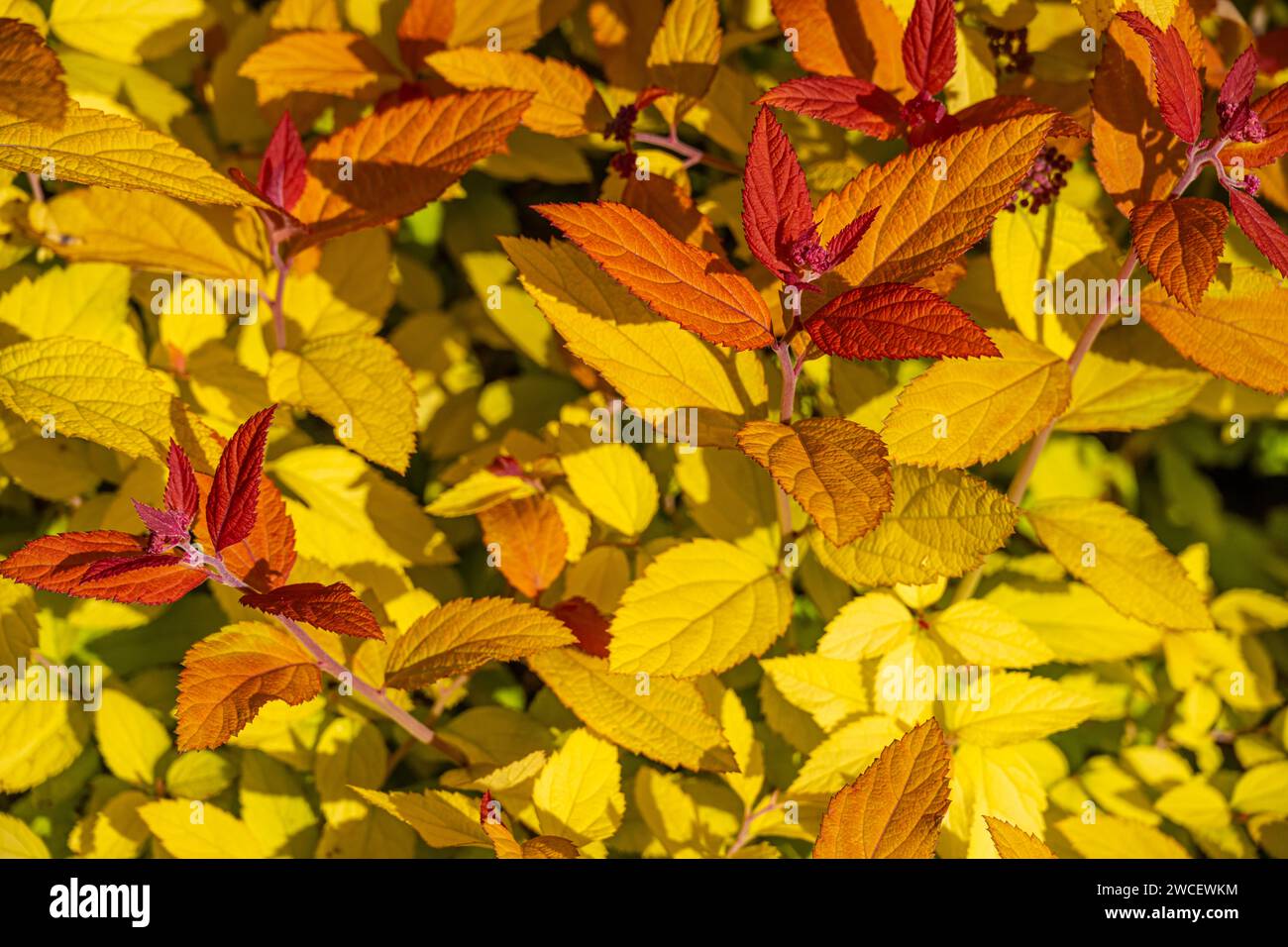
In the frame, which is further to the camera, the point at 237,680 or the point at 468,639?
the point at 468,639

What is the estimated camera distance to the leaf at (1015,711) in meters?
1.64

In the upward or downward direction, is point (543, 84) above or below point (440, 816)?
above

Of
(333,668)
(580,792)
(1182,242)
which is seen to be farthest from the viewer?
(580,792)

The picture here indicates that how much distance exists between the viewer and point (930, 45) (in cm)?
148

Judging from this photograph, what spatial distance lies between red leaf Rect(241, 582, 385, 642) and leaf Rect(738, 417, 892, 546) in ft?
1.70

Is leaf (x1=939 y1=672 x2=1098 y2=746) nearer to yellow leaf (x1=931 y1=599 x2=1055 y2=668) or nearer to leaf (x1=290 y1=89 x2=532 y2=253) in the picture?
yellow leaf (x1=931 y1=599 x2=1055 y2=668)

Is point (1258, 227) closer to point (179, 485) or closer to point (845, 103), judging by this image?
point (845, 103)

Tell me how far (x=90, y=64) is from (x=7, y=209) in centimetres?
33

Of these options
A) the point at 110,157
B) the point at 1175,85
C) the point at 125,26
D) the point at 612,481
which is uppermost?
the point at 125,26

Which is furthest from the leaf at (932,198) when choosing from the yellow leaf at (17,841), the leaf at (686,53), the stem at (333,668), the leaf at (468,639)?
the yellow leaf at (17,841)

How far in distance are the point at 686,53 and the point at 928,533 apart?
95cm

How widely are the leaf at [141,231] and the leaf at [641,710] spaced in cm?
92

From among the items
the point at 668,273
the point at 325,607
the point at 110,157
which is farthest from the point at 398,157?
the point at 325,607

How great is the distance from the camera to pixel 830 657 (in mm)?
1643
